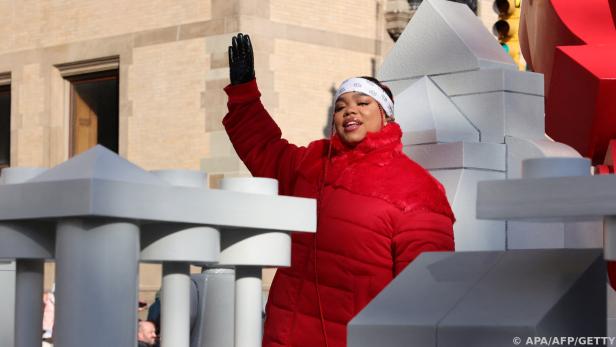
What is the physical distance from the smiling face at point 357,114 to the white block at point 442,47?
1.44 m

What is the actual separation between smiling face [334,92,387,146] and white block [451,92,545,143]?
128 centimetres

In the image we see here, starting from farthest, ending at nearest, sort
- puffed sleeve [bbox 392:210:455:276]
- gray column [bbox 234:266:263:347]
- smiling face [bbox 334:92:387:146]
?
smiling face [bbox 334:92:387:146] → puffed sleeve [bbox 392:210:455:276] → gray column [bbox 234:266:263:347]

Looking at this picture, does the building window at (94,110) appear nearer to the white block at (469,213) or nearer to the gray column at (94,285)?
the white block at (469,213)

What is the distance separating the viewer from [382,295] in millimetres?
3457

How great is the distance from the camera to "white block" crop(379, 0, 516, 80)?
6.57 meters

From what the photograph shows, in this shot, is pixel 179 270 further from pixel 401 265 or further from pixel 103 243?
pixel 401 265

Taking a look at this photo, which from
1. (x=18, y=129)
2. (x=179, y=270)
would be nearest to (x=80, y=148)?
(x=18, y=129)

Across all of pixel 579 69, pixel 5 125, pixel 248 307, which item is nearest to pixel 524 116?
pixel 579 69

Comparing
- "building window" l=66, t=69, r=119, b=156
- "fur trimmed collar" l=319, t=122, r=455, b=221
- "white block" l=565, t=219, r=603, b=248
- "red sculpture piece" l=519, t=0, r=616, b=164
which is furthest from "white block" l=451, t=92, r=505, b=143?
"building window" l=66, t=69, r=119, b=156

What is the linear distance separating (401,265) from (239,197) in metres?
1.46

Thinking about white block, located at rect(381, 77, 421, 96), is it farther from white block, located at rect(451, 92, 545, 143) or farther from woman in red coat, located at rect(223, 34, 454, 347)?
woman in red coat, located at rect(223, 34, 454, 347)

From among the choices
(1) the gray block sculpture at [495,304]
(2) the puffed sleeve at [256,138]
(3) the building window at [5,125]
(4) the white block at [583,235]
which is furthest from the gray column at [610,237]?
(3) the building window at [5,125]

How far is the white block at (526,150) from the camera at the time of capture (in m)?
Result: 6.21

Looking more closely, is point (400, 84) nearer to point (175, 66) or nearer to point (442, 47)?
point (442, 47)
